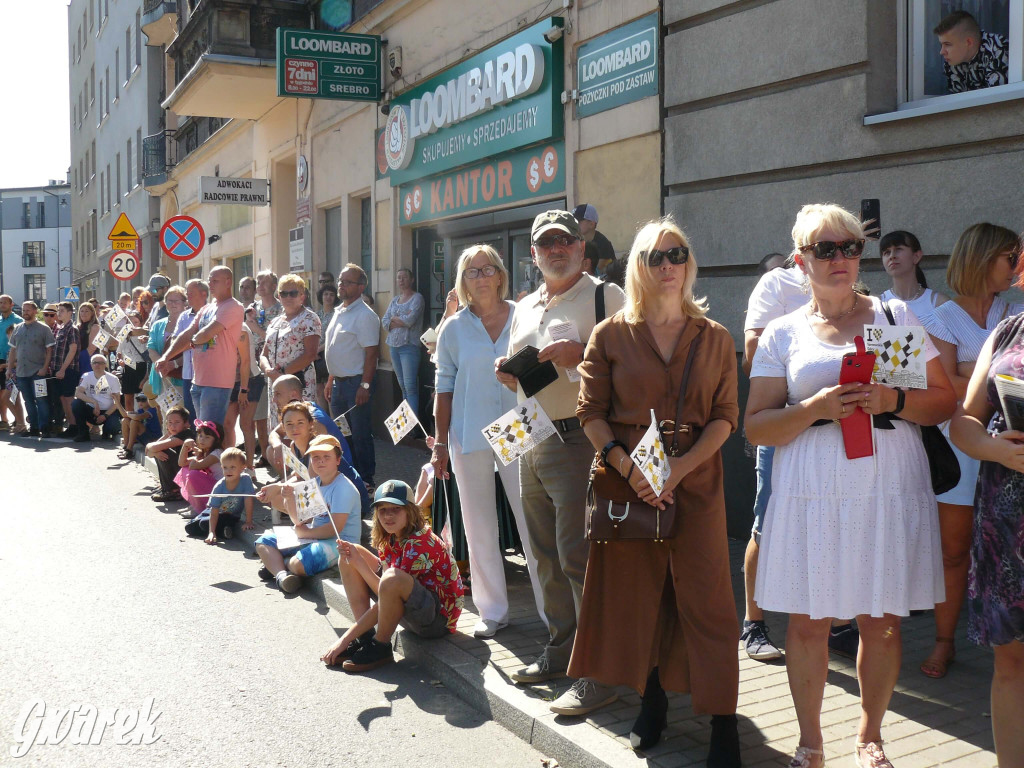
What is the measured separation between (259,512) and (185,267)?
2090cm

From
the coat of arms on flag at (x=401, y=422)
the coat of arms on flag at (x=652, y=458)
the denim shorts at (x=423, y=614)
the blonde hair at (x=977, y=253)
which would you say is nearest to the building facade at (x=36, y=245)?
the coat of arms on flag at (x=401, y=422)

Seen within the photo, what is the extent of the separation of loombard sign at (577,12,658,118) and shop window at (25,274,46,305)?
99.0 meters

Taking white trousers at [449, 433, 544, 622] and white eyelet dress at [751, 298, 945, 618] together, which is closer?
white eyelet dress at [751, 298, 945, 618]

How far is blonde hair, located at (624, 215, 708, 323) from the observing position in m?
3.91

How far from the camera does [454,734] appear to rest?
4.54 meters

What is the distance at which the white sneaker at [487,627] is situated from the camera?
18.1 feet

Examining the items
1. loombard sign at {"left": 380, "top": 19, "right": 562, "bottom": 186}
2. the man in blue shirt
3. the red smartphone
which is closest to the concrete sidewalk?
the red smartphone

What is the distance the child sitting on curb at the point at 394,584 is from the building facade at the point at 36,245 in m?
101

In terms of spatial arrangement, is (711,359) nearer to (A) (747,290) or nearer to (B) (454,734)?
(B) (454,734)

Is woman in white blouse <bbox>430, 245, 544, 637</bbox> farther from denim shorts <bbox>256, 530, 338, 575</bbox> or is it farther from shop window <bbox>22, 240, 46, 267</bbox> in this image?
shop window <bbox>22, 240, 46, 267</bbox>

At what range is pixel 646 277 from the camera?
391 cm

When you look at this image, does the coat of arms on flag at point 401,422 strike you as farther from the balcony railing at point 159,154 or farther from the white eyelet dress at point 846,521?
the balcony railing at point 159,154

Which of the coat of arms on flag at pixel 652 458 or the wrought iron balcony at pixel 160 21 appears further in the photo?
the wrought iron balcony at pixel 160 21

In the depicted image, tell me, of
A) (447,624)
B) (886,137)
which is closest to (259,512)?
(447,624)
